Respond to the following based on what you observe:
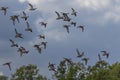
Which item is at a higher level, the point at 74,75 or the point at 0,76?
the point at 0,76

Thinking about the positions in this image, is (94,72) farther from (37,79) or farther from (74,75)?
(37,79)

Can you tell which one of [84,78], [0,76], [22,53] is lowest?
[22,53]

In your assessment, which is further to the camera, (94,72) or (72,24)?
(94,72)

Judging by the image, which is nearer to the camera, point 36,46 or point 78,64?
point 36,46

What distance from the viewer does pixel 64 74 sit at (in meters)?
104

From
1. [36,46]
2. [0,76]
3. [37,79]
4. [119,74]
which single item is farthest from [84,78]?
[0,76]

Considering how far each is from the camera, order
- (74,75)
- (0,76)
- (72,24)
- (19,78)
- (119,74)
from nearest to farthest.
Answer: (72,24) < (74,75) < (19,78) < (119,74) < (0,76)

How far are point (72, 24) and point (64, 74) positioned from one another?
193 ft

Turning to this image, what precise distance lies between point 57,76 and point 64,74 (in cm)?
159

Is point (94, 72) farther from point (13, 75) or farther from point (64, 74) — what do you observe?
point (13, 75)

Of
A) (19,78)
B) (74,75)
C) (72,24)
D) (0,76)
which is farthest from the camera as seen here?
(0,76)

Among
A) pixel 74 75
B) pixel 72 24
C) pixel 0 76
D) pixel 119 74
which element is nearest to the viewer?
pixel 72 24

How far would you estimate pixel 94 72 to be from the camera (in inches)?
4124

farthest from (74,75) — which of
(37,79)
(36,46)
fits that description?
(36,46)
